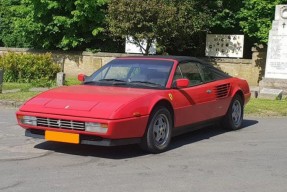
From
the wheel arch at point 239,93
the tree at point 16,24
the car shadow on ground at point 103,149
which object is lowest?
the car shadow on ground at point 103,149

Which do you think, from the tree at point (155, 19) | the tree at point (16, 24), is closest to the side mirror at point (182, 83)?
the tree at point (155, 19)

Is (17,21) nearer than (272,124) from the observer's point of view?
No

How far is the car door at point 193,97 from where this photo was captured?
25.2ft

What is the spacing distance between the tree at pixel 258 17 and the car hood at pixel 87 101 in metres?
14.3

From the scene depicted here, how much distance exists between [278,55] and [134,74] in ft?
34.9

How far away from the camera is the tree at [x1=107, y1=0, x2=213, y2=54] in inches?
755

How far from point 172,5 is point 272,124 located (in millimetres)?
10117

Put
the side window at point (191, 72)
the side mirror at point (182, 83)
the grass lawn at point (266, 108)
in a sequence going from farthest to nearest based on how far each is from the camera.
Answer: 1. the grass lawn at point (266, 108)
2. the side window at point (191, 72)
3. the side mirror at point (182, 83)

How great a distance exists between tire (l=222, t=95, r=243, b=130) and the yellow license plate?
11.7 ft

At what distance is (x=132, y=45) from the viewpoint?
74.1 feet

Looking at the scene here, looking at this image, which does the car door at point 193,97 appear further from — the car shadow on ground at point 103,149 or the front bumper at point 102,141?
the front bumper at point 102,141

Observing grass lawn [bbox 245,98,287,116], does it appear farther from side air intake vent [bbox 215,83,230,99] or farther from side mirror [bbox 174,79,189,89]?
side mirror [bbox 174,79,189,89]

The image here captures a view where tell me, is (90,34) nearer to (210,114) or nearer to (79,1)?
(79,1)

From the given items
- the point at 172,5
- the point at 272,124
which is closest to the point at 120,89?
the point at 272,124
